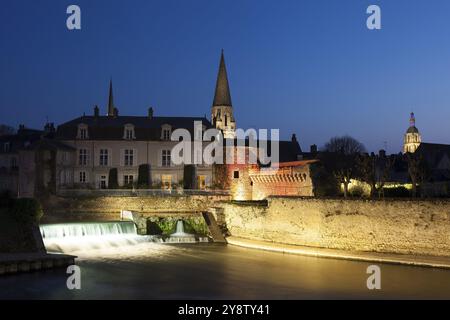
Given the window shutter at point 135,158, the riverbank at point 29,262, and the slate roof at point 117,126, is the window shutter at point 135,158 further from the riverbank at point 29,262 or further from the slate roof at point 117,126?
the riverbank at point 29,262

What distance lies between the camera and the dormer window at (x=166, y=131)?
1786 inches

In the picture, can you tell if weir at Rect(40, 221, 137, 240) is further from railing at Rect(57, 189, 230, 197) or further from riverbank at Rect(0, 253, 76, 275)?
railing at Rect(57, 189, 230, 197)

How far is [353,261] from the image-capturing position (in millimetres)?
25344

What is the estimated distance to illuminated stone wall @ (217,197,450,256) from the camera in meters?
24.9

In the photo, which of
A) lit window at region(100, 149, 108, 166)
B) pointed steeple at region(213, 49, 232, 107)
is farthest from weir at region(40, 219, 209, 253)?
pointed steeple at region(213, 49, 232, 107)

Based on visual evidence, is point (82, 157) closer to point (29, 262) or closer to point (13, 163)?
point (13, 163)

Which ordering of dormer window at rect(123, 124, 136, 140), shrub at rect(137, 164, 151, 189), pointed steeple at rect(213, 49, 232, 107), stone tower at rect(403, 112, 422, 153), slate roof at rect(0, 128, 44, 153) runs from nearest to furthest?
1. shrub at rect(137, 164, 151, 189)
2. dormer window at rect(123, 124, 136, 140)
3. slate roof at rect(0, 128, 44, 153)
4. pointed steeple at rect(213, 49, 232, 107)
5. stone tower at rect(403, 112, 422, 153)

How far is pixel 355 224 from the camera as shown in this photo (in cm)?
2730

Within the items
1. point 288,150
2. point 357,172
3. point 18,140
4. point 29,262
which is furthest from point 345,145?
point 29,262

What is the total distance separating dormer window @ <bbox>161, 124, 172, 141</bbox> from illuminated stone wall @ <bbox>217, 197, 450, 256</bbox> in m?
14.4

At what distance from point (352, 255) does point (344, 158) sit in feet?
79.7

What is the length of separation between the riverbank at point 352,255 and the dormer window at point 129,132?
1713 centimetres
